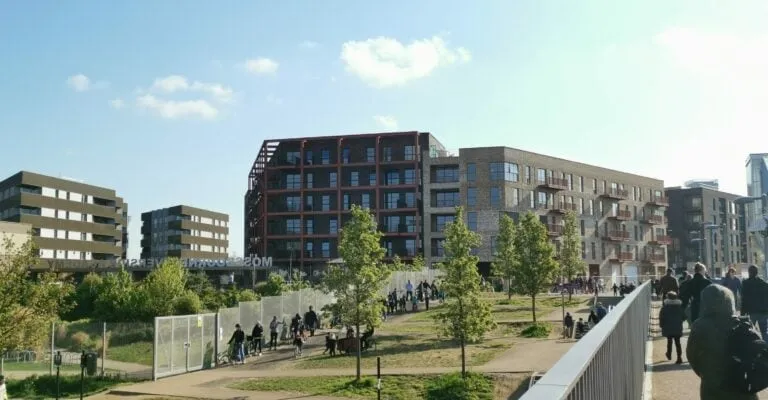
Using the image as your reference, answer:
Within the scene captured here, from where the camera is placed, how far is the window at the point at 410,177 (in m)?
82.4

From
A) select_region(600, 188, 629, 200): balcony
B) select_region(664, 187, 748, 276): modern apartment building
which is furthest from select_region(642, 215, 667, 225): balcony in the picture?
select_region(664, 187, 748, 276): modern apartment building

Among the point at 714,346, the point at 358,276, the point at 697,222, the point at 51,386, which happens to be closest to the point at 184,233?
the point at 697,222

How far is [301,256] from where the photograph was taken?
277 feet

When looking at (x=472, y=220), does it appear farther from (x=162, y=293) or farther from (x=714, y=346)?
(x=714, y=346)

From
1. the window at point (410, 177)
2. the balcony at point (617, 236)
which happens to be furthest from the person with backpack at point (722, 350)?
the balcony at point (617, 236)

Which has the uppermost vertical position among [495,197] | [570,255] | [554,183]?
[554,183]

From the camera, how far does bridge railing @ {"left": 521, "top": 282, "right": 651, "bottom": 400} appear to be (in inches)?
103

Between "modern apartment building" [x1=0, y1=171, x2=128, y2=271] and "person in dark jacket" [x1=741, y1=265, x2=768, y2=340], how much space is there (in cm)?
8443

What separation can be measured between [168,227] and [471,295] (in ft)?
381

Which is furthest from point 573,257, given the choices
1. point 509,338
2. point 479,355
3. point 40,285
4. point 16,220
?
point 16,220

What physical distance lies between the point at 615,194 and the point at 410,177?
92.4 feet

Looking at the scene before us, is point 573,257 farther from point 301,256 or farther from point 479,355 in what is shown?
point 301,256

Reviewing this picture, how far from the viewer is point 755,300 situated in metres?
11.9

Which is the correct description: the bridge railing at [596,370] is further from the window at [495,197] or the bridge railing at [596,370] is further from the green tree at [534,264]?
the window at [495,197]
